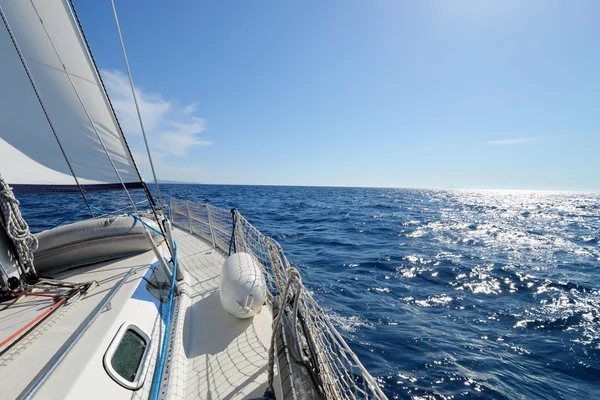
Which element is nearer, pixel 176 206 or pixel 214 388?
pixel 214 388

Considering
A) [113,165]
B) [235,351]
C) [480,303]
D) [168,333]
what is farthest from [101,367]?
[480,303]

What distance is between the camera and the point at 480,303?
6.78 m

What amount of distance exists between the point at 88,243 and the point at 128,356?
7.24 feet

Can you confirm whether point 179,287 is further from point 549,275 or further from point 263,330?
point 549,275

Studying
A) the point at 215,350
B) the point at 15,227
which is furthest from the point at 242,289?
the point at 15,227

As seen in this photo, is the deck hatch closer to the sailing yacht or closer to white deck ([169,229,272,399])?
the sailing yacht

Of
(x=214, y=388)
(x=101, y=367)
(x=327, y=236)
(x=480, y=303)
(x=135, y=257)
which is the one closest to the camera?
(x=101, y=367)

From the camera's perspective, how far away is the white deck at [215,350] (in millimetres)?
2578

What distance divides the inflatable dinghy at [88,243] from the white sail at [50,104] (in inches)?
27.7

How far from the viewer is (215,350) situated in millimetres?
3100

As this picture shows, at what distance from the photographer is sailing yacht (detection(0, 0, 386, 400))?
1962 mm

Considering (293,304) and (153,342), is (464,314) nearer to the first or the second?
(293,304)

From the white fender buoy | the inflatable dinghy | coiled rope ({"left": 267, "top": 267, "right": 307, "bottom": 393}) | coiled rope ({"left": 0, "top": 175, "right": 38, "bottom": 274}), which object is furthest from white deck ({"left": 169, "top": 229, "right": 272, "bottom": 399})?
coiled rope ({"left": 0, "top": 175, "right": 38, "bottom": 274})

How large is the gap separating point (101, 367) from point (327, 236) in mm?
12680
